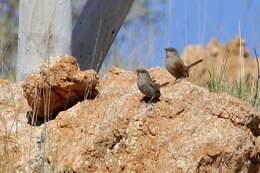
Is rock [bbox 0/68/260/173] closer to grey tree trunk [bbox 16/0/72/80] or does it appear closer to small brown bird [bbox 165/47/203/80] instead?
small brown bird [bbox 165/47/203/80]

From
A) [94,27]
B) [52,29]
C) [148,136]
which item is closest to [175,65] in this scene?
[148,136]

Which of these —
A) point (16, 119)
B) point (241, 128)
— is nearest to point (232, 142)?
point (241, 128)

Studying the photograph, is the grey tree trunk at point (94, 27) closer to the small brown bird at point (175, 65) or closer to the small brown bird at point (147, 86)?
the small brown bird at point (175, 65)

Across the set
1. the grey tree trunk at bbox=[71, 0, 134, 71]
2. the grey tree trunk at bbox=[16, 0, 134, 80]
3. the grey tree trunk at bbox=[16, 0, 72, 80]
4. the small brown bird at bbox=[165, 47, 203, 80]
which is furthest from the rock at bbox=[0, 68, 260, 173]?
the grey tree trunk at bbox=[71, 0, 134, 71]

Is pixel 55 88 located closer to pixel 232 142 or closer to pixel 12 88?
pixel 12 88

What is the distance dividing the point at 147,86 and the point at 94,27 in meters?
1.63

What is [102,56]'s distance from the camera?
261 inches

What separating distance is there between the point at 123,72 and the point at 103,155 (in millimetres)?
757

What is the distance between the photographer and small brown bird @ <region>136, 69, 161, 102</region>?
4.97 metres

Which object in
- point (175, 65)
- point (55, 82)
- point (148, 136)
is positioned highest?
point (175, 65)

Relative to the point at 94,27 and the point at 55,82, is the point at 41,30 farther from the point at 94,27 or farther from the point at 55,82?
the point at 55,82

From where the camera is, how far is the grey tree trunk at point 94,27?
6480mm

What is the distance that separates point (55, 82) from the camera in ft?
17.1

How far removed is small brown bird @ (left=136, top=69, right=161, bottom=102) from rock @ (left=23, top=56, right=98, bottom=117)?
1.08 ft
